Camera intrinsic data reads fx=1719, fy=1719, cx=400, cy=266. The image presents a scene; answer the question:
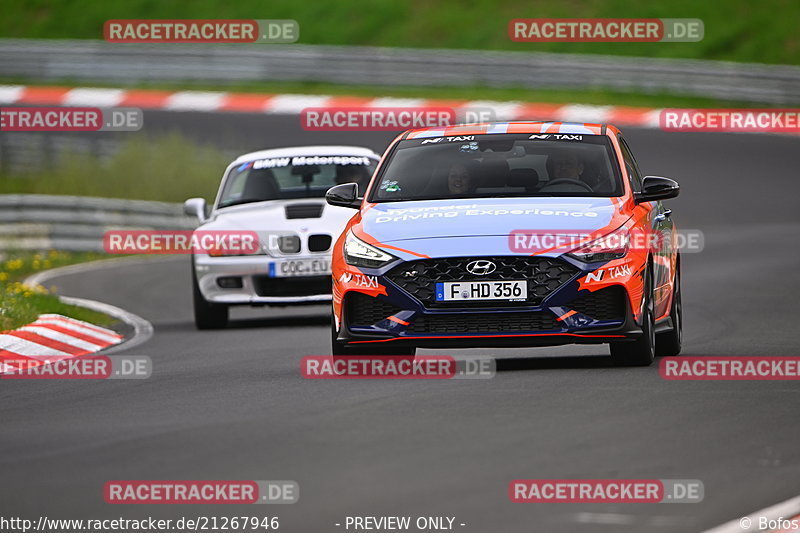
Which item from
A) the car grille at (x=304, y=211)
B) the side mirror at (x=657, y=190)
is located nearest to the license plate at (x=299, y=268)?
the car grille at (x=304, y=211)

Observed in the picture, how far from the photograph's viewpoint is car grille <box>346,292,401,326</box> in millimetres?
9797

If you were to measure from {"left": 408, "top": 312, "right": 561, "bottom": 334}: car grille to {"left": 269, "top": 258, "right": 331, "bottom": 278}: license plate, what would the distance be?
16.2 feet

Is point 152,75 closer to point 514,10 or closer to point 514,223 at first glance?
point 514,10

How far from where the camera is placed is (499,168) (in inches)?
427

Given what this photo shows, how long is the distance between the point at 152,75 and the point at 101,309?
67.1ft

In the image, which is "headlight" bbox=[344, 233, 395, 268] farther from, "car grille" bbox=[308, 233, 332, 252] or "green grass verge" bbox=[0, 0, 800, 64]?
"green grass verge" bbox=[0, 0, 800, 64]

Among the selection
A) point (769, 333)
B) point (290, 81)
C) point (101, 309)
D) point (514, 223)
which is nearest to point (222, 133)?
point (290, 81)

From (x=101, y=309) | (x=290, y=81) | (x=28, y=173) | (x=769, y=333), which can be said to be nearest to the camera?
(x=769, y=333)

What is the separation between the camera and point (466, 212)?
1013 centimetres

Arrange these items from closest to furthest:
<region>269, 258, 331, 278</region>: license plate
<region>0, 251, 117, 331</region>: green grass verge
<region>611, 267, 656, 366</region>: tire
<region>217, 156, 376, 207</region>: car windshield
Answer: <region>611, 267, 656, 366</region>: tire
<region>0, 251, 117, 331</region>: green grass verge
<region>269, 258, 331, 278</region>: license plate
<region>217, 156, 376, 207</region>: car windshield

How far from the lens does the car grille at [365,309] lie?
9.80 meters

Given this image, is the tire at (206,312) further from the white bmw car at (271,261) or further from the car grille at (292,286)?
the car grille at (292,286)

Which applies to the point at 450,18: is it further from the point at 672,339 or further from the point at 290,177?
the point at 672,339

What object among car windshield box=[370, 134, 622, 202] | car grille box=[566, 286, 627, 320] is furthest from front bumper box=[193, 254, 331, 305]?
car grille box=[566, 286, 627, 320]
